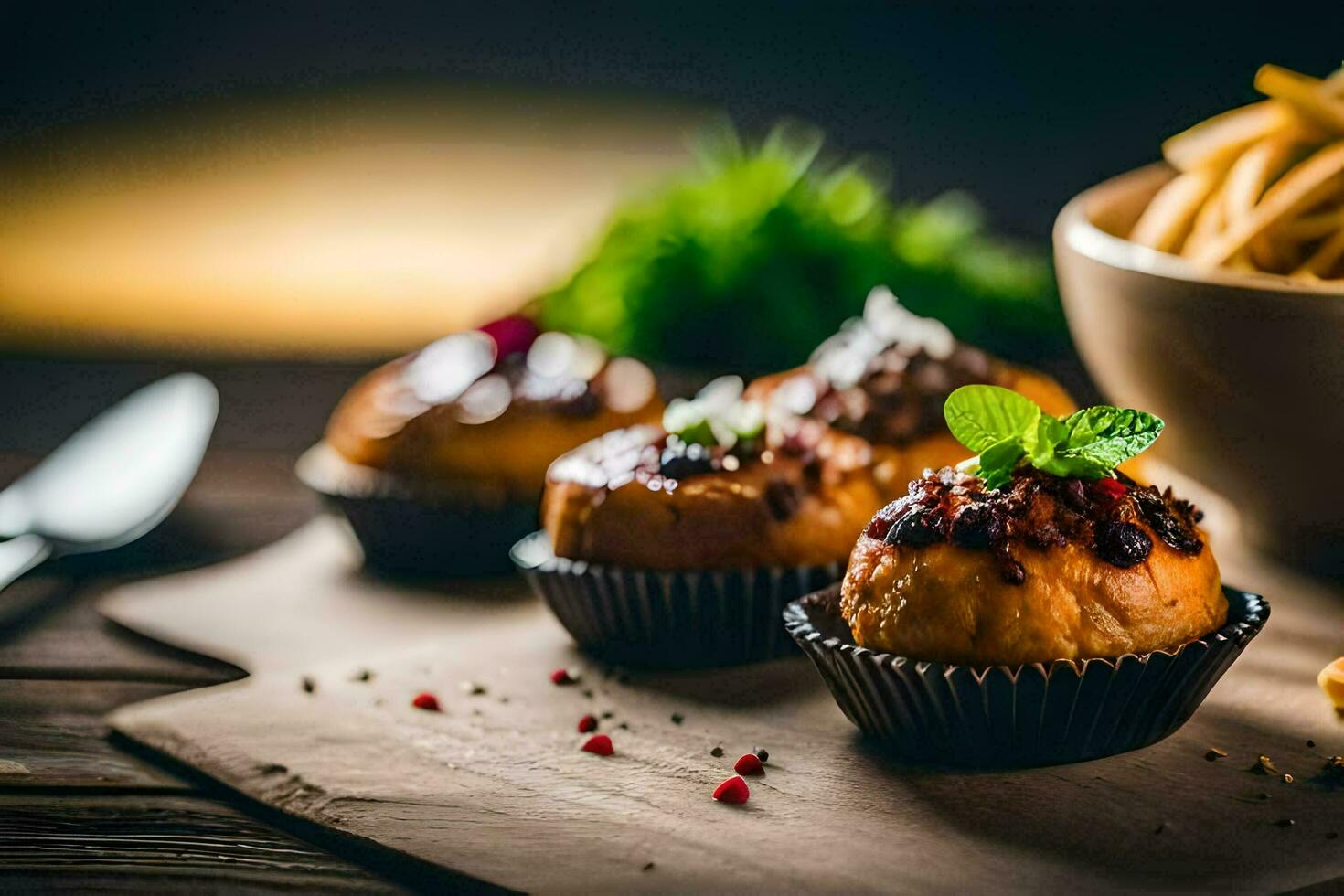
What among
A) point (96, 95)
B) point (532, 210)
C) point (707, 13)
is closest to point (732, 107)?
point (707, 13)

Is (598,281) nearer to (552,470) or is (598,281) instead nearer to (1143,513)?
(552,470)

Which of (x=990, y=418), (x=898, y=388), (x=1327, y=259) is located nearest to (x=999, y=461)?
(x=990, y=418)

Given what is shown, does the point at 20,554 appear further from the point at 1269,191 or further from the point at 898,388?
the point at 1269,191

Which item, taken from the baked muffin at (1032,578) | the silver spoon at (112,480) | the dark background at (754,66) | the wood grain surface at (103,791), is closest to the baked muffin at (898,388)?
the baked muffin at (1032,578)

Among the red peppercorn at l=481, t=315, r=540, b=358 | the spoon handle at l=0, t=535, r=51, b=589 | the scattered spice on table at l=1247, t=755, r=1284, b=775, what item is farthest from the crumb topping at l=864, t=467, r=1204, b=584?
the spoon handle at l=0, t=535, r=51, b=589

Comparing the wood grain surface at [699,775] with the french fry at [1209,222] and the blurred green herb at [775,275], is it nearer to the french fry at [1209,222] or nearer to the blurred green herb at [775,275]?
the french fry at [1209,222]

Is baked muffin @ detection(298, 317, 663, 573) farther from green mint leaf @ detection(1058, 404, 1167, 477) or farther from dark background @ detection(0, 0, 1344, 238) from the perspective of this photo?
dark background @ detection(0, 0, 1344, 238)
